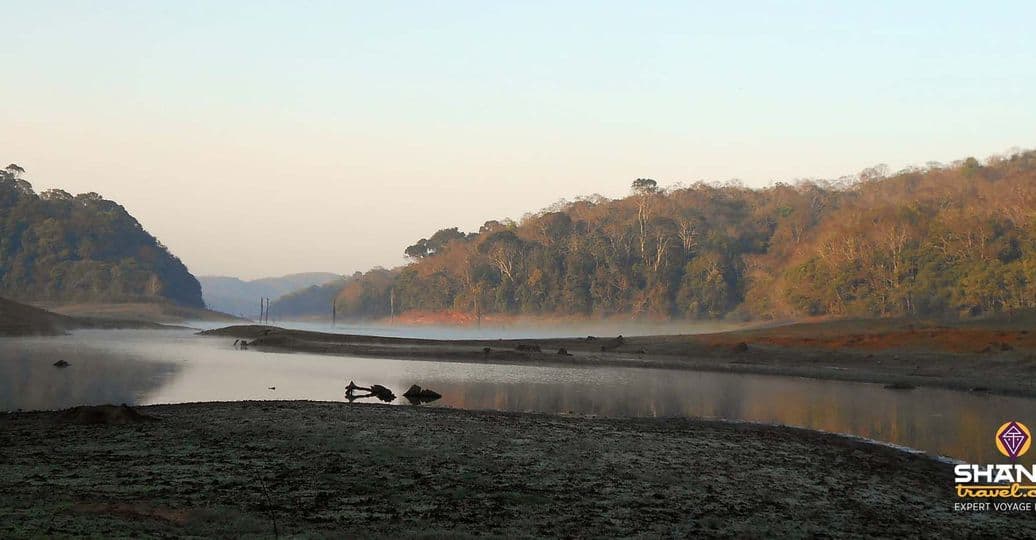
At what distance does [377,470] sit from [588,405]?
17.7 meters

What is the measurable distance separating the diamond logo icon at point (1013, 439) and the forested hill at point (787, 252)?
2733 inches

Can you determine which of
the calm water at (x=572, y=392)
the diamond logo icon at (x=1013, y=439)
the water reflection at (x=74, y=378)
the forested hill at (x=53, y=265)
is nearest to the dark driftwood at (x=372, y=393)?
the calm water at (x=572, y=392)

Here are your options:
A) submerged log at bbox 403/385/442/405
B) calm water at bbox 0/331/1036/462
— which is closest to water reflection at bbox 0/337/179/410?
calm water at bbox 0/331/1036/462

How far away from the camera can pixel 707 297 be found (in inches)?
5753

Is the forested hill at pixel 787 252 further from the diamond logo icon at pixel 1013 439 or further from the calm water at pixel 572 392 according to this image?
the diamond logo icon at pixel 1013 439

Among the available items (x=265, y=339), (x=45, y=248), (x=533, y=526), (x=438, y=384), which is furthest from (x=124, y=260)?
(x=533, y=526)

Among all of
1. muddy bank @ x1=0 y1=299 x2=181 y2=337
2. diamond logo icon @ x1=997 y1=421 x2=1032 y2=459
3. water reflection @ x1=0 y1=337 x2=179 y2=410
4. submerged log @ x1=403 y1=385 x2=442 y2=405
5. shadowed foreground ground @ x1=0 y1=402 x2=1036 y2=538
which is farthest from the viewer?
muddy bank @ x1=0 y1=299 x2=181 y2=337

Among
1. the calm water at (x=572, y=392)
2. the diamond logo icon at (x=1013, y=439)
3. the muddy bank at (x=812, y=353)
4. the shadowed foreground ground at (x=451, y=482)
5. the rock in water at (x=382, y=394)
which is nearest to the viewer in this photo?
the shadowed foreground ground at (x=451, y=482)

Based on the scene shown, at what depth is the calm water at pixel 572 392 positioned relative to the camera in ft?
94.2

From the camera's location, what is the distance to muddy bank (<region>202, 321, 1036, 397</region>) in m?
46.0

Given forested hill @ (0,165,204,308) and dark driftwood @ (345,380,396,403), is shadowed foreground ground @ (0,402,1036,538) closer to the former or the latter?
dark driftwood @ (345,380,396,403)

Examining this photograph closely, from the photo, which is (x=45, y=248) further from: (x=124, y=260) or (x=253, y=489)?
(x=253, y=489)

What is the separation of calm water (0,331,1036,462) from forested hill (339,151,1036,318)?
5807 centimetres

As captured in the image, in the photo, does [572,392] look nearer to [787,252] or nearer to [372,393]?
[372,393]
